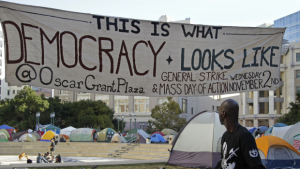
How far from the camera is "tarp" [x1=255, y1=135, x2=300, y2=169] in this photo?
12445 mm

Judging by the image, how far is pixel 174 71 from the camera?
21.3 feet

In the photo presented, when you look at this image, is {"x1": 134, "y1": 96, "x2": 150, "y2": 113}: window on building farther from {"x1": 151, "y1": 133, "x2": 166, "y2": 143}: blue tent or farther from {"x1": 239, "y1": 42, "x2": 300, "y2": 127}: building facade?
{"x1": 151, "y1": 133, "x2": 166, "y2": 143}: blue tent

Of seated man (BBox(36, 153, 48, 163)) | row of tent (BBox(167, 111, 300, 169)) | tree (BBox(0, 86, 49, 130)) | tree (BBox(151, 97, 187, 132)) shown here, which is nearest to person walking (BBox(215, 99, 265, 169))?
row of tent (BBox(167, 111, 300, 169))

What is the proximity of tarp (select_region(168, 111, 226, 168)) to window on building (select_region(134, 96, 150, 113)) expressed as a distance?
58.2m

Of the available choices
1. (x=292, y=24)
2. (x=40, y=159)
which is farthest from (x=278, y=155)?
(x=292, y=24)

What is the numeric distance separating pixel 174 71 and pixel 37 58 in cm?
267

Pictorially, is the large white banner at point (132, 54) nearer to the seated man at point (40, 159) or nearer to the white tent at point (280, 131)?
the seated man at point (40, 159)

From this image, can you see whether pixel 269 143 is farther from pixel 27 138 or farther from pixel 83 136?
pixel 27 138

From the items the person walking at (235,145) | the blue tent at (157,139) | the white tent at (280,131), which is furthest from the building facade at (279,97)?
the person walking at (235,145)

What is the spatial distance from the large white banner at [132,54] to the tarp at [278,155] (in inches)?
262

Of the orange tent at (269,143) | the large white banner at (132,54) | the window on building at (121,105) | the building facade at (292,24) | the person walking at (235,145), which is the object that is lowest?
the window on building at (121,105)

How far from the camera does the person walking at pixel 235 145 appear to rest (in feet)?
9.20

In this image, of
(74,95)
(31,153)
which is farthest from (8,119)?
(31,153)

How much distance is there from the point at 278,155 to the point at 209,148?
2.74m
